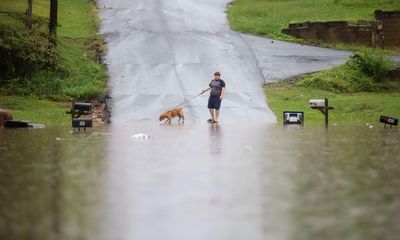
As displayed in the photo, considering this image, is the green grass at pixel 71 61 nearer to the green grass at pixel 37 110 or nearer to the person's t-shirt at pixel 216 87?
the green grass at pixel 37 110

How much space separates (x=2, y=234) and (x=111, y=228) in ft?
3.55

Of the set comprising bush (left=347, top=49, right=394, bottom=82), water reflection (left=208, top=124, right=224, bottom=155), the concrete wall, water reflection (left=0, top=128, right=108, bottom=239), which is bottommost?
water reflection (left=0, top=128, right=108, bottom=239)

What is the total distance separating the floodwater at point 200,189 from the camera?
884 centimetres

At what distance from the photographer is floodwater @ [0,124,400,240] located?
29.0ft

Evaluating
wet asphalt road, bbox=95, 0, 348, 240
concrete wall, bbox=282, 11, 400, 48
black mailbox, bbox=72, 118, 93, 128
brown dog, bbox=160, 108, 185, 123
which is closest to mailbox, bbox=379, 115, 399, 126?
wet asphalt road, bbox=95, 0, 348, 240

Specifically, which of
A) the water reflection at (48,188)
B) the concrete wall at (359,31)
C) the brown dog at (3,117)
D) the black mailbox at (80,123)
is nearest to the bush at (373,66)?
the concrete wall at (359,31)

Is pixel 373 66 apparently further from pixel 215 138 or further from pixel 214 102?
pixel 215 138

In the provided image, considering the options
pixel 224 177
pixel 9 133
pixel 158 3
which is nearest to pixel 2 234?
pixel 224 177

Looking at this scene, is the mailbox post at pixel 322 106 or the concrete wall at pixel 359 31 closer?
the mailbox post at pixel 322 106

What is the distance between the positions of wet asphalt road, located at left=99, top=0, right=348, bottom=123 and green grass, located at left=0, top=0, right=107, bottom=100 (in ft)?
2.51

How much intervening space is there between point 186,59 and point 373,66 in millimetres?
8100

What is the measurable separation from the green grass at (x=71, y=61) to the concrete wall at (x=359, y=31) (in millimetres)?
10985

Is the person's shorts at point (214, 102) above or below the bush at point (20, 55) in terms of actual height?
below

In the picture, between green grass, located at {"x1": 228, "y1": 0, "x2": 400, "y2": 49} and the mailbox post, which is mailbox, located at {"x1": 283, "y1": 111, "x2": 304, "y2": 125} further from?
green grass, located at {"x1": 228, "y1": 0, "x2": 400, "y2": 49}
